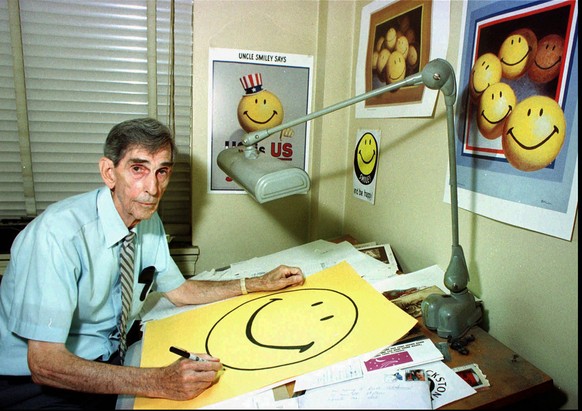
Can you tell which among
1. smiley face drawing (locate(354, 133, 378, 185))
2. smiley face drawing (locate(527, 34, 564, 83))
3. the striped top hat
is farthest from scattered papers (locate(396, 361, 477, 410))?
the striped top hat

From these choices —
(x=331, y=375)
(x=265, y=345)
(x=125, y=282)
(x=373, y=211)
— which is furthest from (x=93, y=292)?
(x=373, y=211)

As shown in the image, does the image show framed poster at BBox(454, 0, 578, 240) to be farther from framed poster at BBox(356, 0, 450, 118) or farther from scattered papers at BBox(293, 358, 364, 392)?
scattered papers at BBox(293, 358, 364, 392)

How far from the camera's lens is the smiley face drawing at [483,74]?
3.10ft

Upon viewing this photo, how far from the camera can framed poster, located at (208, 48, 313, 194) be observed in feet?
5.34

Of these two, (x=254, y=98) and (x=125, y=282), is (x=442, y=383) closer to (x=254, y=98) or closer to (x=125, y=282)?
(x=125, y=282)

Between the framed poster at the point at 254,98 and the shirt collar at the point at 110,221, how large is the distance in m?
0.70

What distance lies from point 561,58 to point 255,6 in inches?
45.5

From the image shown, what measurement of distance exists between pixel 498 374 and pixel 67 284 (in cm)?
89

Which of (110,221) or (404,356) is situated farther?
(110,221)

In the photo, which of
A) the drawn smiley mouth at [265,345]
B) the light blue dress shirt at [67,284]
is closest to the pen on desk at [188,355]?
the drawn smiley mouth at [265,345]

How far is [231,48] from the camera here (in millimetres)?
1608

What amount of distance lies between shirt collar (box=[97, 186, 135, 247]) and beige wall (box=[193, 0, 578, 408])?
69 centimetres

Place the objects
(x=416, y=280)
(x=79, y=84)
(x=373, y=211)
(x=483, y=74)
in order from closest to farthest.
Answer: (x=483, y=74) → (x=416, y=280) → (x=373, y=211) → (x=79, y=84)

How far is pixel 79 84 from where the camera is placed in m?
1.62
